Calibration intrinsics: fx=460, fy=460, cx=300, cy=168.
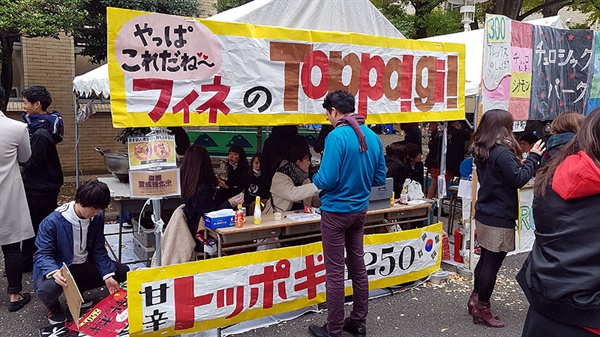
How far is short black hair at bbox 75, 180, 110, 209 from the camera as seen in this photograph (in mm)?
3645

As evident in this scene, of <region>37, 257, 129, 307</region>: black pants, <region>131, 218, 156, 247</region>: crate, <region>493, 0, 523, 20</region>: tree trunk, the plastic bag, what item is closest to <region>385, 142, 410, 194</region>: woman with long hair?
the plastic bag

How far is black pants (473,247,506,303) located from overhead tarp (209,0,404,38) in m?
2.42

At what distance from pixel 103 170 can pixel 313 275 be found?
812 cm

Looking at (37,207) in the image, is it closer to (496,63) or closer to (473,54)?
(496,63)

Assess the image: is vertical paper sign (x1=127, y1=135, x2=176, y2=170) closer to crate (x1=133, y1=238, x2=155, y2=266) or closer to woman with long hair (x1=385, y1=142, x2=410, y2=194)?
crate (x1=133, y1=238, x2=155, y2=266)

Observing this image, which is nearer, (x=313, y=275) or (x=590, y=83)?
Answer: (x=313, y=275)

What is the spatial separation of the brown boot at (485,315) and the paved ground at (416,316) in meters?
0.05

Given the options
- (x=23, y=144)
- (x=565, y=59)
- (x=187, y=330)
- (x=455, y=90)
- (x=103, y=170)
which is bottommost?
(x=187, y=330)

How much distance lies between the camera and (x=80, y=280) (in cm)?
405

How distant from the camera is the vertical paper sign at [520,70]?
516cm

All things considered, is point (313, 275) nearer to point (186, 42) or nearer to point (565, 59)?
point (186, 42)

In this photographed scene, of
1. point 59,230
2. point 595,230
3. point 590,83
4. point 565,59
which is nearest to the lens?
point 595,230

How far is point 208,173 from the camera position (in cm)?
427

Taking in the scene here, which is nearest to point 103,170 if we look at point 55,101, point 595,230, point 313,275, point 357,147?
point 55,101
